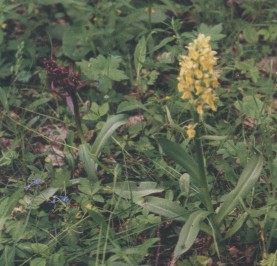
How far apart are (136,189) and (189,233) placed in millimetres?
498

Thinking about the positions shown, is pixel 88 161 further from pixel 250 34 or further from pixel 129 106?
pixel 250 34

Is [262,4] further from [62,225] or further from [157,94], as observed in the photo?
[62,225]

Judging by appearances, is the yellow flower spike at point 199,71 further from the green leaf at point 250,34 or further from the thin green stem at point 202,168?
the green leaf at point 250,34

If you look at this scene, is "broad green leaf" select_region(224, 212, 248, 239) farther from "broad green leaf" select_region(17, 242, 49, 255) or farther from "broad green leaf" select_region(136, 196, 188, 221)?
"broad green leaf" select_region(17, 242, 49, 255)

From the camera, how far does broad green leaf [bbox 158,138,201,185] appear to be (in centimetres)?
231

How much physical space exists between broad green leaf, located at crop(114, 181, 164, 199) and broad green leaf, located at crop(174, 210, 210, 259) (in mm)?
340

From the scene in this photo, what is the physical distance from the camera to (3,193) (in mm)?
2822

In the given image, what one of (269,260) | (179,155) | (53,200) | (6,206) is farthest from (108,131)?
(269,260)

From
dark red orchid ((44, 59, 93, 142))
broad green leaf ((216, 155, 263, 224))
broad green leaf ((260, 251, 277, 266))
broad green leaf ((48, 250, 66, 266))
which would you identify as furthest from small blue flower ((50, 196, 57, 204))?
broad green leaf ((260, 251, 277, 266))

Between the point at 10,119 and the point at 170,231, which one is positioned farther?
the point at 10,119

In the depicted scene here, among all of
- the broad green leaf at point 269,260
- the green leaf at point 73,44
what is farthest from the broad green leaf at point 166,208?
the green leaf at point 73,44

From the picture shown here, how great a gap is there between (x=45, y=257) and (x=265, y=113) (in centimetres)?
148

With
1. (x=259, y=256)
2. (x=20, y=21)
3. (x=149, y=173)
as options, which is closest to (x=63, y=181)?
(x=149, y=173)

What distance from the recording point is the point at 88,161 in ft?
9.11
